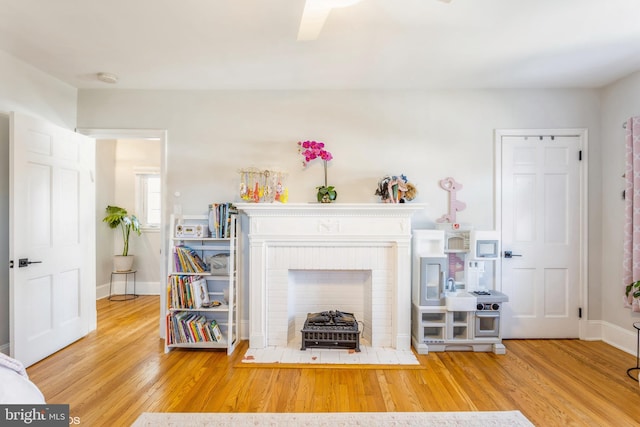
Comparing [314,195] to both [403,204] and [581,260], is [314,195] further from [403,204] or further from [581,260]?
[581,260]

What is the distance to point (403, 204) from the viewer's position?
304cm

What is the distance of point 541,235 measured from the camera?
344 centimetres

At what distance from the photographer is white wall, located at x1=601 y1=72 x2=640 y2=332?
3.13 metres

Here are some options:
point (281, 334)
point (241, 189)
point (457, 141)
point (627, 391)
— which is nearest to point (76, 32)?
point (241, 189)

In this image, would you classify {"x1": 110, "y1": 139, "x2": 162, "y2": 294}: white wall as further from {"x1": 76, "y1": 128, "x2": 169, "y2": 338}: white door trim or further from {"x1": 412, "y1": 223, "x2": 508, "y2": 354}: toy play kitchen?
{"x1": 412, "y1": 223, "x2": 508, "y2": 354}: toy play kitchen

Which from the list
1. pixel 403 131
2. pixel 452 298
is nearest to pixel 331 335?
pixel 452 298

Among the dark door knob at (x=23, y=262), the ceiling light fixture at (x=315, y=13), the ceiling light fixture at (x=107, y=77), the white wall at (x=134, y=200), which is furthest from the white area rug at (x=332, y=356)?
the white wall at (x=134, y=200)

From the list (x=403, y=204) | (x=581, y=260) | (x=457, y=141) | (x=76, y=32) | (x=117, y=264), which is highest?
(x=76, y=32)

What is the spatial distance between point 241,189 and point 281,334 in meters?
1.45

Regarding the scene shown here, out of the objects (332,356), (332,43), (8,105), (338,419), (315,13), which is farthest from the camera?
(332,356)

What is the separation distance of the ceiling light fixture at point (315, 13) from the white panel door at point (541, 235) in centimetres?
256

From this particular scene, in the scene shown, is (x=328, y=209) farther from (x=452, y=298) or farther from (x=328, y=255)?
(x=452, y=298)

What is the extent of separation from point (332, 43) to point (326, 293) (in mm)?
2302

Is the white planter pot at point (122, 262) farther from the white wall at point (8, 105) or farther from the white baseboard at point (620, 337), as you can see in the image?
the white baseboard at point (620, 337)
